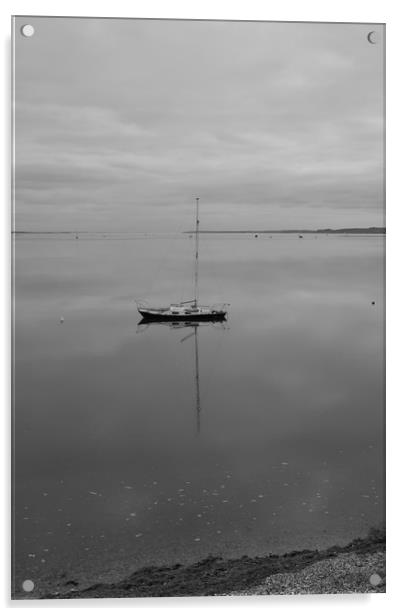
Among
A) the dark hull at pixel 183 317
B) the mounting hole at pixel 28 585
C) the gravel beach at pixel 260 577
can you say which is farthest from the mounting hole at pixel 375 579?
the mounting hole at pixel 28 585

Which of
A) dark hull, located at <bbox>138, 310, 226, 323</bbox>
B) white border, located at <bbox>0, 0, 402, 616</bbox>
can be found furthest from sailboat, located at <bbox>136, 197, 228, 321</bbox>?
white border, located at <bbox>0, 0, 402, 616</bbox>

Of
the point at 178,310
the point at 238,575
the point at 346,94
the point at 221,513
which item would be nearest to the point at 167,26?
the point at 346,94

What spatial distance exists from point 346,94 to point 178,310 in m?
1.40

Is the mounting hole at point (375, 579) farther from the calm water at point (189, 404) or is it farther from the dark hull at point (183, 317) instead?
the dark hull at point (183, 317)

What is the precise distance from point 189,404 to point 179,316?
0.47 metres

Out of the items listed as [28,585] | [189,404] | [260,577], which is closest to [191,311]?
[189,404]

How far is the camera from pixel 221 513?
3.14 meters

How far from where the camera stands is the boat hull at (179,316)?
3.31 metres

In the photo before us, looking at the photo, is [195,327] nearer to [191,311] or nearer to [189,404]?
[191,311]

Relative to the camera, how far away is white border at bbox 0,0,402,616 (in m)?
2.95

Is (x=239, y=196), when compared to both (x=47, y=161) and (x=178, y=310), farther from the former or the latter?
(x=47, y=161)

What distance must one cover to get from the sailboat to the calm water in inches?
1.8

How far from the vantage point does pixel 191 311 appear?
337 cm

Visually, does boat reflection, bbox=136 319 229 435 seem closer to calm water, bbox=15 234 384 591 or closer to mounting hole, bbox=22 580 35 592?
calm water, bbox=15 234 384 591
